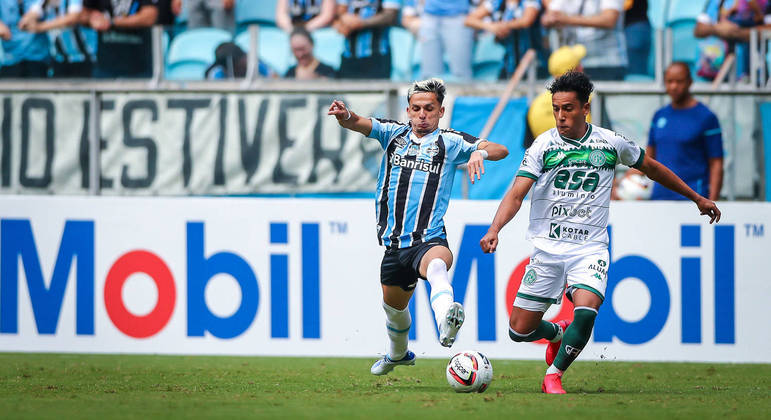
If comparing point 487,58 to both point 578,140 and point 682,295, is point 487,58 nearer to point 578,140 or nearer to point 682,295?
point 682,295

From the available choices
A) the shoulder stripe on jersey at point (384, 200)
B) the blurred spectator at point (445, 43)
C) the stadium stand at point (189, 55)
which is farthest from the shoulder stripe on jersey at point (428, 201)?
the stadium stand at point (189, 55)

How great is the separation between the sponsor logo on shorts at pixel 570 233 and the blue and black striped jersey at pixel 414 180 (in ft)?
2.63

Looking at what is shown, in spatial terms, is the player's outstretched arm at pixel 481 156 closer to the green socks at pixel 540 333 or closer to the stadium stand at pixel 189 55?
the green socks at pixel 540 333

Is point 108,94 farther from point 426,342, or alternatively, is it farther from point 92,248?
point 426,342

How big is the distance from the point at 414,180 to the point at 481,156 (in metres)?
0.71

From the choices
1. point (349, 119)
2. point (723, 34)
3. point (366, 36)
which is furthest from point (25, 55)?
point (723, 34)

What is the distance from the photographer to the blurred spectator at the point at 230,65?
11.5 metres

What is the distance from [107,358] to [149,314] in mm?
537

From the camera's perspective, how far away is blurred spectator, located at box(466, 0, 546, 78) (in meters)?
11.4

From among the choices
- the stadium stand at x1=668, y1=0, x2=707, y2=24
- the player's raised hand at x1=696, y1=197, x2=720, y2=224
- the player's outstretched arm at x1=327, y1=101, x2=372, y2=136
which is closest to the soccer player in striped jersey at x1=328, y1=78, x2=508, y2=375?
the player's outstretched arm at x1=327, y1=101, x2=372, y2=136

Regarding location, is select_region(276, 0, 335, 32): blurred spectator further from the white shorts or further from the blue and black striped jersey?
the white shorts

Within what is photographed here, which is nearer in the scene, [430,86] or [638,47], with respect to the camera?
[430,86]

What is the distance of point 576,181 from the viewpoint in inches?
269

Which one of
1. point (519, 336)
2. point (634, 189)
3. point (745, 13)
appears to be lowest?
point (519, 336)
